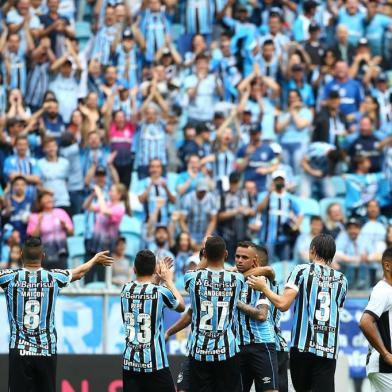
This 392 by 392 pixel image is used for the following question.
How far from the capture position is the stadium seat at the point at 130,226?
66.1 feet

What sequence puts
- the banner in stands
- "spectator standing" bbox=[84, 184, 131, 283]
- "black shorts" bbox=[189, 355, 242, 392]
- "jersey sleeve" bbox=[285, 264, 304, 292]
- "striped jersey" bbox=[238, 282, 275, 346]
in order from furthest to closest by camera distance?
1. "spectator standing" bbox=[84, 184, 131, 283]
2. the banner in stands
3. "striped jersey" bbox=[238, 282, 275, 346]
4. "black shorts" bbox=[189, 355, 242, 392]
5. "jersey sleeve" bbox=[285, 264, 304, 292]

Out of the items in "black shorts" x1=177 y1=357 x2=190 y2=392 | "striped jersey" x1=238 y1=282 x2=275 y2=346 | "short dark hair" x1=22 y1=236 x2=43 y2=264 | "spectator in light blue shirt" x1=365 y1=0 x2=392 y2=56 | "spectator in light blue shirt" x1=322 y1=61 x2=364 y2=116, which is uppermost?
"spectator in light blue shirt" x1=365 y1=0 x2=392 y2=56

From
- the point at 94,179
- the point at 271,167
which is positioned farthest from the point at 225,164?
the point at 94,179

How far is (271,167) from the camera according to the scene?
21.7m

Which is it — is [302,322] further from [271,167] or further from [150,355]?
[271,167]

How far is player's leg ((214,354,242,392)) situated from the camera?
1242 centimetres

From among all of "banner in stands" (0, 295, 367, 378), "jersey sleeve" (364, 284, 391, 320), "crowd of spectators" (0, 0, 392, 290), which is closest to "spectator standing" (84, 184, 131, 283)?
"crowd of spectators" (0, 0, 392, 290)

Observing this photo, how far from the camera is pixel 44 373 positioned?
12.7 m

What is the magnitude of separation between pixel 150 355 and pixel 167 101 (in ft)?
37.6

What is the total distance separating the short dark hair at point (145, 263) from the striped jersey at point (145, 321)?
126mm

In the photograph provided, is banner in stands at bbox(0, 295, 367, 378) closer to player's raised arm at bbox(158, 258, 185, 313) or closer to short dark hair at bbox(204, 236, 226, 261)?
player's raised arm at bbox(158, 258, 185, 313)

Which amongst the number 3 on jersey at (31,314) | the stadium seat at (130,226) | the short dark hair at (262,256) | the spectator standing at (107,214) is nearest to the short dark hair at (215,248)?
the short dark hair at (262,256)

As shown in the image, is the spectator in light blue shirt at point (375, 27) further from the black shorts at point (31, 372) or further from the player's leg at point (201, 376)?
the black shorts at point (31, 372)

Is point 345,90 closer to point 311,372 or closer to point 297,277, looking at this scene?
point 297,277
